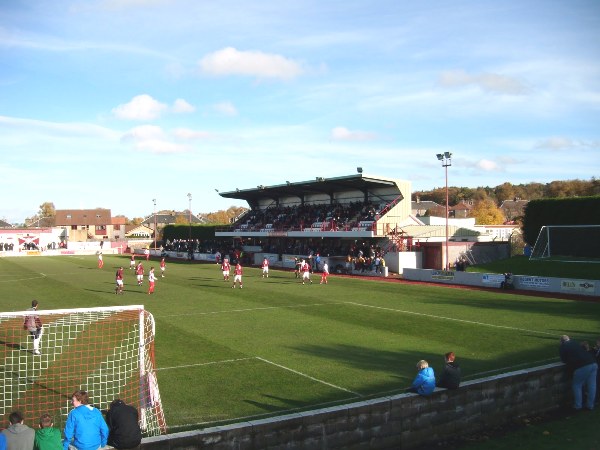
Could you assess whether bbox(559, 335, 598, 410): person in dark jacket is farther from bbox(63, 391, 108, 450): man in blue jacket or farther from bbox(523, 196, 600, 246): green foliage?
bbox(523, 196, 600, 246): green foliage

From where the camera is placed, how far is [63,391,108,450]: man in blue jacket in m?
7.22

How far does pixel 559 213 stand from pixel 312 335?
3185 centimetres

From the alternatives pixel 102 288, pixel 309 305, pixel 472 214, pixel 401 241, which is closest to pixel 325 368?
pixel 309 305

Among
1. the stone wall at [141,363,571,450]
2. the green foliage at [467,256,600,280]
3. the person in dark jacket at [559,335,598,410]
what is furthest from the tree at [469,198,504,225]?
the stone wall at [141,363,571,450]

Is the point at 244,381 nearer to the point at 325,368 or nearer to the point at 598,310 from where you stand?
the point at 325,368

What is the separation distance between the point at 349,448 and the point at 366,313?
47.8 feet

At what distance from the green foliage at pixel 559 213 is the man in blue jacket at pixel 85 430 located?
41.1m

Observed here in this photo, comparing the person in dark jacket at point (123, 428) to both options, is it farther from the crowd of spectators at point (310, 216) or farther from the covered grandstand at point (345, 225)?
the crowd of spectators at point (310, 216)

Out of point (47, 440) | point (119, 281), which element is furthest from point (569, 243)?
point (47, 440)

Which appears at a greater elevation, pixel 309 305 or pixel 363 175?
pixel 363 175

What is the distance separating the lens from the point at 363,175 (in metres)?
45.5

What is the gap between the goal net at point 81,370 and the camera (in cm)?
Answer: 1059

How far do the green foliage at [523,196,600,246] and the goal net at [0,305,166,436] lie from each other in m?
35.6

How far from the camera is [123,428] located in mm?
7332
